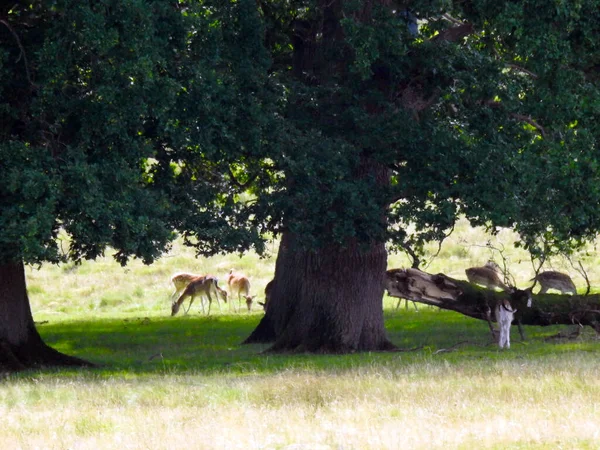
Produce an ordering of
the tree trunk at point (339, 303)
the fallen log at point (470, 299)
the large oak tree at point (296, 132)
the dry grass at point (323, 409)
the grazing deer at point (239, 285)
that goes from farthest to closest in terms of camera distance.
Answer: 1. the grazing deer at point (239, 285)
2. the fallen log at point (470, 299)
3. the tree trunk at point (339, 303)
4. the large oak tree at point (296, 132)
5. the dry grass at point (323, 409)

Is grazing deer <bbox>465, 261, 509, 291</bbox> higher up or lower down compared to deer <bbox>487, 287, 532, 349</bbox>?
higher up

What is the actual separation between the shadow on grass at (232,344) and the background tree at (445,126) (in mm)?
2006

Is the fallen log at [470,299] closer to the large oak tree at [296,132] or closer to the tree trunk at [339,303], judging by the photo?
the tree trunk at [339,303]

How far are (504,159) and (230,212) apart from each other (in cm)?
448

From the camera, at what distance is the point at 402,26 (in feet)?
60.5

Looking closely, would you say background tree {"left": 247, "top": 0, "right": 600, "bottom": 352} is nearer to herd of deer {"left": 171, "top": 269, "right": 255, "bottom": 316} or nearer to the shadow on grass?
the shadow on grass

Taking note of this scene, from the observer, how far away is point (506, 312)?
20766 mm

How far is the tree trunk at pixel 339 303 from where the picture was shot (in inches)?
808

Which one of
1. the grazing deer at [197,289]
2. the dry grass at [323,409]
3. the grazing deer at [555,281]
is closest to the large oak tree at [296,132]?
the dry grass at [323,409]

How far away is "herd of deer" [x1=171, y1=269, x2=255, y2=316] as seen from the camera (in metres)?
33.1

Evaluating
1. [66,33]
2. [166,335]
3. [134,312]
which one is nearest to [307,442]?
[66,33]

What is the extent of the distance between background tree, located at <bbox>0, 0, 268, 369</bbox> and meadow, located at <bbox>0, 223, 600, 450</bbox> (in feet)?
7.13

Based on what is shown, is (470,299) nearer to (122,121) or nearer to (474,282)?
(122,121)

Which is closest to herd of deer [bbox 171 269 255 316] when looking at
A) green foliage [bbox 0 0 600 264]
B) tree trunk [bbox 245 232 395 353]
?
tree trunk [bbox 245 232 395 353]
